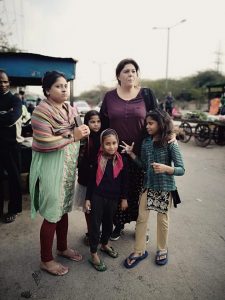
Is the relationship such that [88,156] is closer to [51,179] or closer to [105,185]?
[105,185]

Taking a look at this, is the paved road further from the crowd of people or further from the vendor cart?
the vendor cart

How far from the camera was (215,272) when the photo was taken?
2500mm

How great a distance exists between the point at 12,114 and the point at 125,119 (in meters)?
1.57

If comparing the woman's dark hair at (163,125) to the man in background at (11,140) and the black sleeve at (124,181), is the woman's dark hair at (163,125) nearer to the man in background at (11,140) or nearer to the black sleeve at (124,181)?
the black sleeve at (124,181)

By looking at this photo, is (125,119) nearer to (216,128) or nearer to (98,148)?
(98,148)

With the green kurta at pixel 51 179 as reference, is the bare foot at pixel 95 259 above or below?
below

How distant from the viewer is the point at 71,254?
272 centimetres

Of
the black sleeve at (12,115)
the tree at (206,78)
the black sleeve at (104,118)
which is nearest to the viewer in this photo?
the black sleeve at (104,118)

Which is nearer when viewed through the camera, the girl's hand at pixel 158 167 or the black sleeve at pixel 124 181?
the girl's hand at pixel 158 167

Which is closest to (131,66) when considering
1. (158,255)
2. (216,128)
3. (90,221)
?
(90,221)

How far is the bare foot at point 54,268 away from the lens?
2440 mm

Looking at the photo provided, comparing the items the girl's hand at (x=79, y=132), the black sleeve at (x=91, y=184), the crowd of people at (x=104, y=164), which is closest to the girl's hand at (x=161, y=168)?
the crowd of people at (x=104, y=164)

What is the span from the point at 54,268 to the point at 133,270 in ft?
2.55

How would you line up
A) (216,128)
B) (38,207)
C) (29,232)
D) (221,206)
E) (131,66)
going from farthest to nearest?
(216,128) < (221,206) < (29,232) < (131,66) < (38,207)
